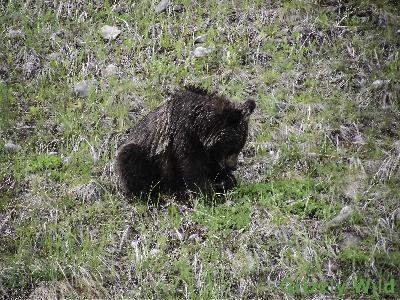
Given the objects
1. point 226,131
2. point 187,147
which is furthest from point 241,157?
point 187,147

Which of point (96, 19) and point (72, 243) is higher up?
point (96, 19)

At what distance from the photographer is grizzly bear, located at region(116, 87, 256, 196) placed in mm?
5895

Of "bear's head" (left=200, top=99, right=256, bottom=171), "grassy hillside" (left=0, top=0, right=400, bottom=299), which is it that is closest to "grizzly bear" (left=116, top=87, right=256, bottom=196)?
"bear's head" (left=200, top=99, right=256, bottom=171)

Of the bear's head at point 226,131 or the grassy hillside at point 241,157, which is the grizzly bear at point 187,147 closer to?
the bear's head at point 226,131

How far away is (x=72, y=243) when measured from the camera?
5.67 metres

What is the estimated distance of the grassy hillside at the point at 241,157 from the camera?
5.32 metres

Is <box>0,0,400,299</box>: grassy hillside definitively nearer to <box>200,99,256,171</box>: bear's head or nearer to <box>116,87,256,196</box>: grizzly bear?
<box>116,87,256,196</box>: grizzly bear

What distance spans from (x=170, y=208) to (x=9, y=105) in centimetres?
277

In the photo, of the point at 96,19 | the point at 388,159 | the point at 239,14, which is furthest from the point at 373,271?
the point at 96,19

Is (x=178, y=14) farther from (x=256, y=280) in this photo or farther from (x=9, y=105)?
(x=256, y=280)

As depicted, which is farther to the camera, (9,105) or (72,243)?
(9,105)

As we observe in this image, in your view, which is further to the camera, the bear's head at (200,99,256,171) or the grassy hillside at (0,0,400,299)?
the bear's head at (200,99,256,171)

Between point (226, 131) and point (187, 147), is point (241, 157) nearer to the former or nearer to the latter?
point (226, 131)

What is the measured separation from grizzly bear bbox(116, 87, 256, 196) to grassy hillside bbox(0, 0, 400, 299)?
203mm
